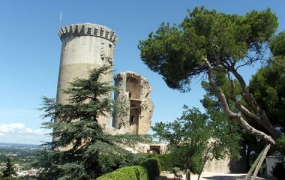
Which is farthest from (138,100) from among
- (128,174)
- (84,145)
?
(128,174)

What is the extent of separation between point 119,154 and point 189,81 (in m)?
4.27

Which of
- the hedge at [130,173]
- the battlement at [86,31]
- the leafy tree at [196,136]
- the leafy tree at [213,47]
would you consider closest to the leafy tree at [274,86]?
the leafy tree at [213,47]

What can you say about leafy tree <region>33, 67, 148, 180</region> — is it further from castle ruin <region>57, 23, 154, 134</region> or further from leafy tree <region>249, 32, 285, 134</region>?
castle ruin <region>57, 23, 154, 134</region>

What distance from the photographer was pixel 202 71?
11.5 metres

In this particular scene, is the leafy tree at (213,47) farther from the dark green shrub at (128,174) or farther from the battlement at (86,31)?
the battlement at (86,31)

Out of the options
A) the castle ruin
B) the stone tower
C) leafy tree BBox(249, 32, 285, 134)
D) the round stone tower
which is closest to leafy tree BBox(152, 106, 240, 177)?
leafy tree BBox(249, 32, 285, 134)

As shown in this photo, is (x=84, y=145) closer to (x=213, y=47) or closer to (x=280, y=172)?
(x=213, y=47)

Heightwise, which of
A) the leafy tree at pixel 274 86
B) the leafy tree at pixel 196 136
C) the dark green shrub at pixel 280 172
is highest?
the leafy tree at pixel 274 86

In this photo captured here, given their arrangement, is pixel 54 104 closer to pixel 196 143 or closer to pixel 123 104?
pixel 123 104

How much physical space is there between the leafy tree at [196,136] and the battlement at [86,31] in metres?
13.7

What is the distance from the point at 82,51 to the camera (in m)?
21.9

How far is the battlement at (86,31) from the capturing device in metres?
22.5

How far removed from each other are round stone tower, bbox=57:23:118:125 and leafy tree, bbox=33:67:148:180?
9.73m

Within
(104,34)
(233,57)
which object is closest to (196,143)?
(233,57)
